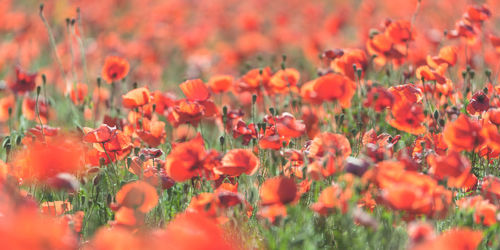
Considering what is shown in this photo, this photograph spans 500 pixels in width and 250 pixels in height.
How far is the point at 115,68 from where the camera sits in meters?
2.74

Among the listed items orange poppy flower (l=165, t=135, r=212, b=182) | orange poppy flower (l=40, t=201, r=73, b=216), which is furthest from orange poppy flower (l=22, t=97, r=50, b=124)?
orange poppy flower (l=165, t=135, r=212, b=182)

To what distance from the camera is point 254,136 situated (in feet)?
7.26

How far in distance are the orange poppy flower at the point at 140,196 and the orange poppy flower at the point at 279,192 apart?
32 centimetres

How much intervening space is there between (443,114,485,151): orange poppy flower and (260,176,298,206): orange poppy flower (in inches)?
19.6

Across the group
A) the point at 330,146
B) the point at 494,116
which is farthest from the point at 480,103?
the point at 330,146

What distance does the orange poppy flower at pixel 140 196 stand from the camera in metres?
1.62

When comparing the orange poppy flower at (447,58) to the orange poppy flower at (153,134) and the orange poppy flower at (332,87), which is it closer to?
the orange poppy flower at (332,87)

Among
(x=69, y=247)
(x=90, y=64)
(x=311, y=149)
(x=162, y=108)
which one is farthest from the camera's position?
(x=90, y=64)

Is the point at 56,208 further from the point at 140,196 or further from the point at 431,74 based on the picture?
the point at 431,74

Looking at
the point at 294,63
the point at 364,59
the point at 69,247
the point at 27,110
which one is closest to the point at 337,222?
the point at 69,247

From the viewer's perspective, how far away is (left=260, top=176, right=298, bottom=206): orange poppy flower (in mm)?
1567

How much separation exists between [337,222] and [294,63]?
14.1ft

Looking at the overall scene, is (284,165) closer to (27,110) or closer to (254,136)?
(254,136)

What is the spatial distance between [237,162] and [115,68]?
1180 millimetres
